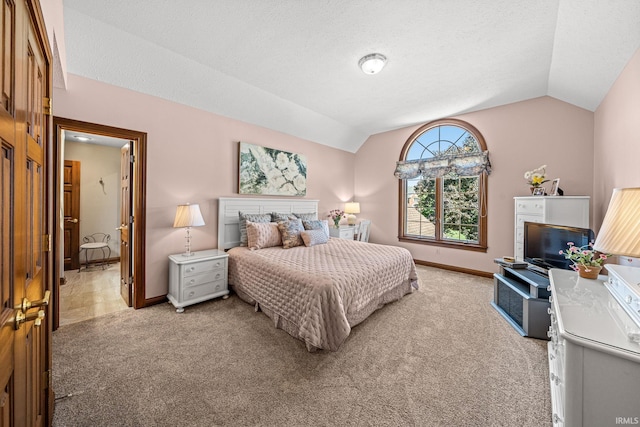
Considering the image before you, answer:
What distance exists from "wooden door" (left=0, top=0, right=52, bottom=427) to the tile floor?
5.91ft

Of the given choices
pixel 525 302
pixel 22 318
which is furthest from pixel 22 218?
pixel 525 302

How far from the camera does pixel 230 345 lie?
2182mm

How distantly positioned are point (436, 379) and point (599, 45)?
9.85 feet

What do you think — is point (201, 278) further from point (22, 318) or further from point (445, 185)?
point (445, 185)

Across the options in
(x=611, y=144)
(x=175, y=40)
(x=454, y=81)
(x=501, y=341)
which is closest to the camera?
(x=501, y=341)

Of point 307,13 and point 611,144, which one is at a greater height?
point 307,13

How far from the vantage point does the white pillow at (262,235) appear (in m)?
3.35

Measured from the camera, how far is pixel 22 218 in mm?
922

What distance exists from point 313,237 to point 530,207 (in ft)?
9.64

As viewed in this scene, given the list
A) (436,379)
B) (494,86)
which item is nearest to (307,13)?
(494,86)

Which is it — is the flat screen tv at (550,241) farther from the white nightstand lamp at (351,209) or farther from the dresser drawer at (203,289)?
the dresser drawer at (203,289)

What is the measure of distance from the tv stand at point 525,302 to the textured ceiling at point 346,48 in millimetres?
2051

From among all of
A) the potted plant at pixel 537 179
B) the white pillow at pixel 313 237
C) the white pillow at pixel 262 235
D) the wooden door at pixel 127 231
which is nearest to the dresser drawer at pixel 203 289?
the white pillow at pixel 262 235

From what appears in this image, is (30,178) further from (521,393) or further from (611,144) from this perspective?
(611,144)
